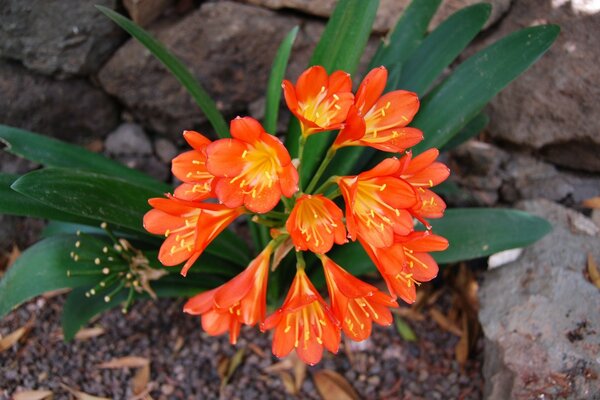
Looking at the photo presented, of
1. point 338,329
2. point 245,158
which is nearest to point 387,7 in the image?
point 245,158

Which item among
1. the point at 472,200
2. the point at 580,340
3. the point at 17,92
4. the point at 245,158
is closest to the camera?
the point at 245,158

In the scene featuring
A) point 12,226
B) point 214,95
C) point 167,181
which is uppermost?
point 214,95

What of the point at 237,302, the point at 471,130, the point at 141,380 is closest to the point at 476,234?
the point at 471,130

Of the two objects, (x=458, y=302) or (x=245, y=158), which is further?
(x=458, y=302)

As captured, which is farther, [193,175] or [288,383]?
[288,383]

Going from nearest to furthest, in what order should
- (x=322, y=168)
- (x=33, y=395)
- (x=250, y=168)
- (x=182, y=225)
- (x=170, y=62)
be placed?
(x=250, y=168) < (x=182, y=225) < (x=322, y=168) < (x=170, y=62) < (x=33, y=395)

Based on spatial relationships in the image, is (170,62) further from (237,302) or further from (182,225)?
(237,302)

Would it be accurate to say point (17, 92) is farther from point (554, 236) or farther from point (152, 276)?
point (554, 236)
